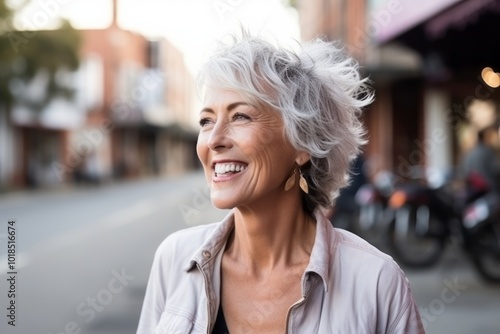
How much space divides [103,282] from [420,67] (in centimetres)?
849

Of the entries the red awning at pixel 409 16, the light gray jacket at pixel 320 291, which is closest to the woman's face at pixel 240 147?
the light gray jacket at pixel 320 291

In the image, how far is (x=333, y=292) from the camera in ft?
5.99

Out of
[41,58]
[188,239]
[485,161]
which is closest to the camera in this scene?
[188,239]

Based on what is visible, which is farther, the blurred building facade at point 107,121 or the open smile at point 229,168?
the blurred building facade at point 107,121

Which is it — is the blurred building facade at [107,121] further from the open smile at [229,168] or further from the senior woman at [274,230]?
the open smile at [229,168]

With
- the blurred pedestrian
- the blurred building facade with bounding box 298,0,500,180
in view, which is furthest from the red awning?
the blurred pedestrian

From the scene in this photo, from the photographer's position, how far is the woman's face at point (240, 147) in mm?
1828

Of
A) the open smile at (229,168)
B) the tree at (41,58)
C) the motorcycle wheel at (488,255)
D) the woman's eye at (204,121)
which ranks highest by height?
the tree at (41,58)

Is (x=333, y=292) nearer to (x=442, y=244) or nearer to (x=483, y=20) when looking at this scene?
(x=442, y=244)

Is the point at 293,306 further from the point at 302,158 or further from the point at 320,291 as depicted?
the point at 302,158

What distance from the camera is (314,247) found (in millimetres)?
1897

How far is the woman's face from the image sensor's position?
1.83 metres

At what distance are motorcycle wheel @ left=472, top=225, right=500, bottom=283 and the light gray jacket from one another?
5.42 m

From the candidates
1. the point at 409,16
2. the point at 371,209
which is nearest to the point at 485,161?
the point at 371,209
